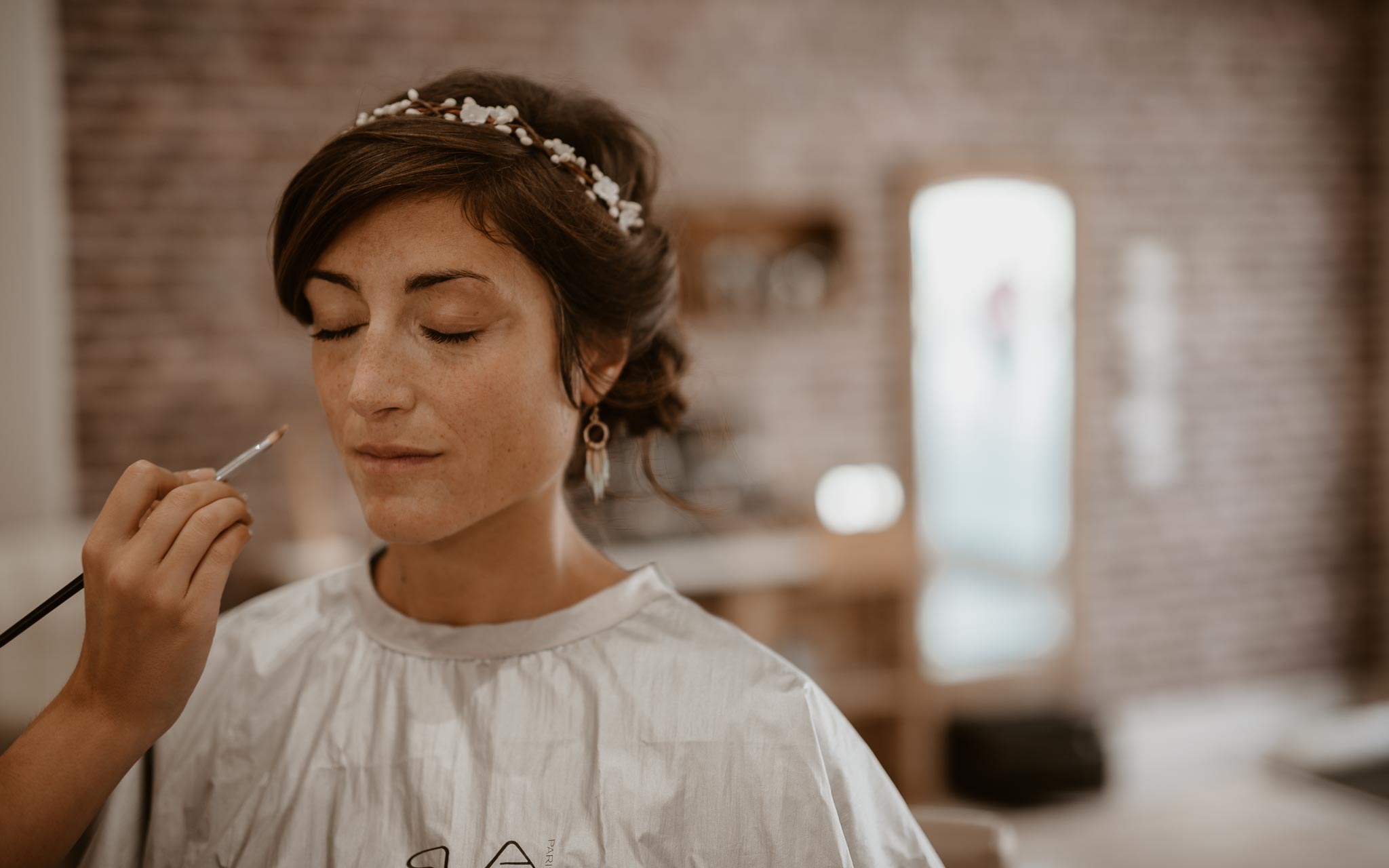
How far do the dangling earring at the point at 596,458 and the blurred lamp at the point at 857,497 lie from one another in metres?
2.55

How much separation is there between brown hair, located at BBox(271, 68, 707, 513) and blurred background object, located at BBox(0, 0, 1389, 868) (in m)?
1.61

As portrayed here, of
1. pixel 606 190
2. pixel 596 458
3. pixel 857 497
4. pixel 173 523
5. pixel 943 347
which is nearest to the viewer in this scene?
pixel 173 523

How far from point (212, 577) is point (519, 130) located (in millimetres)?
523

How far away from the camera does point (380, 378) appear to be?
98cm

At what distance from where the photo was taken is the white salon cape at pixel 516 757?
1.00m

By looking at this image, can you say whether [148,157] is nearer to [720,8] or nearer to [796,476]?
[720,8]

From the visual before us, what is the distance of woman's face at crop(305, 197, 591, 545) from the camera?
99 cm

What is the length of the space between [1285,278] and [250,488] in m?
4.23

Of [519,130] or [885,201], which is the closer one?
[519,130]

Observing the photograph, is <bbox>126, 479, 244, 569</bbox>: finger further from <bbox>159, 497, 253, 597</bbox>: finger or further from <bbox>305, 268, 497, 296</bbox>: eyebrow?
<bbox>305, 268, 497, 296</bbox>: eyebrow

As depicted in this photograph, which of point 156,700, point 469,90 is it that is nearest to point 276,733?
point 156,700

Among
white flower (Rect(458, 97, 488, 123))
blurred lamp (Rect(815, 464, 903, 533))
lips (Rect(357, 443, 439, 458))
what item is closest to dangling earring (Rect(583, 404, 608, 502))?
lips (Rect(357, 443, 439, 458))

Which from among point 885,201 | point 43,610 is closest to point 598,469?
point 43,610

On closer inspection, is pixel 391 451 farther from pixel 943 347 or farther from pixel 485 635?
pixel 943 347
